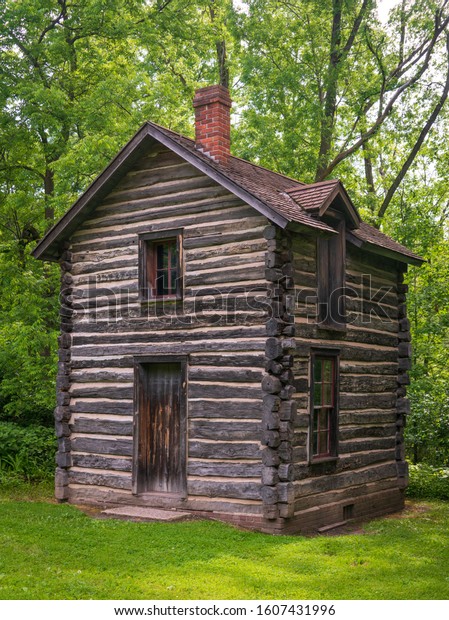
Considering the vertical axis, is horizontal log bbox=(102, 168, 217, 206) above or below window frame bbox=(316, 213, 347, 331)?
above

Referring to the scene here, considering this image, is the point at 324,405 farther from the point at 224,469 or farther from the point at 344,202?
the point at 344,202

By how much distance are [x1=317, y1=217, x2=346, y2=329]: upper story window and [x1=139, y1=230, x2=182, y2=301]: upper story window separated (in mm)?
2793

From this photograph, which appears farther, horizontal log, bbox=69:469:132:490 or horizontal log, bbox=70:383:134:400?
horizontal log, bbox=70:383:134:400

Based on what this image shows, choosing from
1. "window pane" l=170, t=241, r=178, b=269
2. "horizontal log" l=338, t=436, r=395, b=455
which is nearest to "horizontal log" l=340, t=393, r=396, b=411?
"horizontal log" l=338, t=436, r=395, b=455

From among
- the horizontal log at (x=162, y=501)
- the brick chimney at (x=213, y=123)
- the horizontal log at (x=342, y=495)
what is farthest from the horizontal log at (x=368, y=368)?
the brick chimney at (x=213, y=123)

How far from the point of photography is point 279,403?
501 inches

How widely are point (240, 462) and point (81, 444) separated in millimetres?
3951

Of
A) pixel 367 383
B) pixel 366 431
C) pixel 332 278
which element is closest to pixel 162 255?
pixel 332 278

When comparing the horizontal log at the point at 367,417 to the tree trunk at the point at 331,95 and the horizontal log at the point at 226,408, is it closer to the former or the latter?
the horizontal log at the point at 226,408

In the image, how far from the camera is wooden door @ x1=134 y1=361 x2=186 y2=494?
14047 mm

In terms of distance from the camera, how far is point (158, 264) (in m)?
14.9

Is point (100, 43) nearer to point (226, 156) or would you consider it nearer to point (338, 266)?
point (226, 156)

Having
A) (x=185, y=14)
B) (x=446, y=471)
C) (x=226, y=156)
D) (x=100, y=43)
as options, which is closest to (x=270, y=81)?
(x=185, y=14)

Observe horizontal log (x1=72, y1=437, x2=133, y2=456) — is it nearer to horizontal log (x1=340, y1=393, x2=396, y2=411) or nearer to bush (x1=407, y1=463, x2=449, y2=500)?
horizontal log (x1=340, y1=393, x2=396, y2=411)
